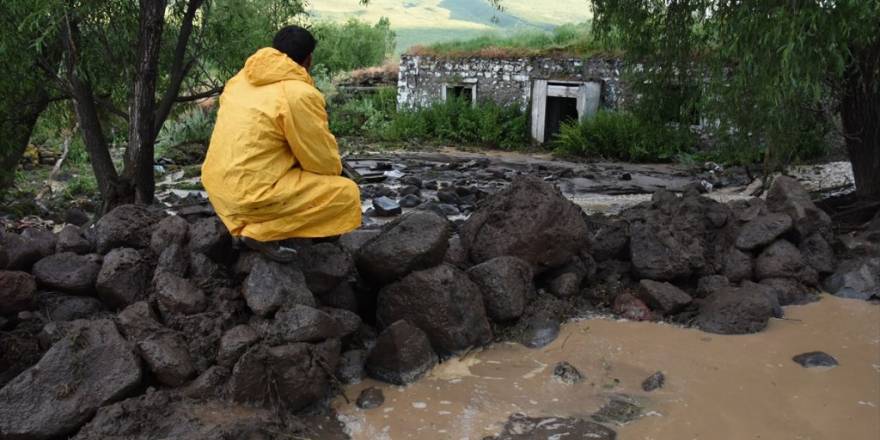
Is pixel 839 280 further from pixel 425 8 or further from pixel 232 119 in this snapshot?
pixel 425 8

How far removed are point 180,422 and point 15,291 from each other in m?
1.38

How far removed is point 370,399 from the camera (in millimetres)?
4801

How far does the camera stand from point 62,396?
13.2 ft

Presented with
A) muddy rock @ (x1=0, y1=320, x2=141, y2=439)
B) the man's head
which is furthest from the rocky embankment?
the man's head

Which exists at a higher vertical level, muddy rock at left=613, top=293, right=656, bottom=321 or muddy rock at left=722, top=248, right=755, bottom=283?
muddy rock at left=722, top=248, right=755, bottom=283

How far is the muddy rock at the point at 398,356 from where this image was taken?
5.11m

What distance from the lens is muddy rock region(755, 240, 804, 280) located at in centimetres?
700

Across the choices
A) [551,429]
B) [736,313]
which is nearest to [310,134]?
[551,429]

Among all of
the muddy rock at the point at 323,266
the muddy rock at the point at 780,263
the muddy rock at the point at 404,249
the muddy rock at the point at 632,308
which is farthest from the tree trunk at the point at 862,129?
the muddy rock at the point at 323,266

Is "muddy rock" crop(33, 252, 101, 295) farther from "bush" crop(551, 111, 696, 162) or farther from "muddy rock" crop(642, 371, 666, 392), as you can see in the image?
"bush" crop(551, 111, 696, 162)

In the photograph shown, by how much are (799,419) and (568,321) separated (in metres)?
2.03

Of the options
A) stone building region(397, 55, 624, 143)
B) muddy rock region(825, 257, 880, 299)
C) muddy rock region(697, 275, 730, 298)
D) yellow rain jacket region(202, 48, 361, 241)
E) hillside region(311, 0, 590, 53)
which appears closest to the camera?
yellow rain jacket region(202, 48, 361, 241)

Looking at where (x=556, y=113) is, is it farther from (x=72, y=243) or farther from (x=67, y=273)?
(x=67, y=273)

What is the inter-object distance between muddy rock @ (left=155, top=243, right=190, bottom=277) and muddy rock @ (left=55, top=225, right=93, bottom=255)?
2.09 ft
